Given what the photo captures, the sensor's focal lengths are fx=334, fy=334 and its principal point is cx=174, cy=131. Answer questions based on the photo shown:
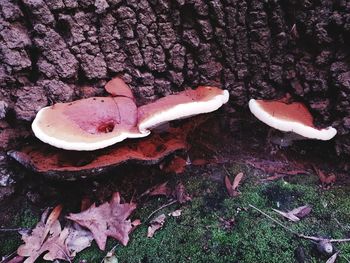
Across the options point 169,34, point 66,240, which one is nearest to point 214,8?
point 169,34

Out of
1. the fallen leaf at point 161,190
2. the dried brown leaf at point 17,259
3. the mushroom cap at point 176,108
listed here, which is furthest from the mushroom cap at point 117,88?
the dried brown leaf at point 17,259

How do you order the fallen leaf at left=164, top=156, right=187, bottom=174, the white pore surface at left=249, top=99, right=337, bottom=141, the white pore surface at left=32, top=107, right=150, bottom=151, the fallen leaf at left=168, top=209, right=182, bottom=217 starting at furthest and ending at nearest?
the fallen leaf at left=164, top=156, right=187, bottom=174 < the fallen leaf at left=168, top=209, right=182, bottom=217 < the white pore surface at left=249, top=99, right=337, bottom=141 < the white pore surface at left=32, top=107, right=150, bottom=151

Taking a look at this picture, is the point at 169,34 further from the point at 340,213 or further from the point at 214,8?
the point at 340,213

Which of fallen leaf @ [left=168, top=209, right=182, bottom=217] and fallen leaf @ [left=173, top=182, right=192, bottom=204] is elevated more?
fallen leaf @ [left=173, top=182, right=192, bottom=204]

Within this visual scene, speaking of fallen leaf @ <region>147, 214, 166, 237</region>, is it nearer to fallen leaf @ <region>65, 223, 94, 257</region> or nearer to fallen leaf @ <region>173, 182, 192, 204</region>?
fallen leaf @ <region>173, 182, 192, 204</region>

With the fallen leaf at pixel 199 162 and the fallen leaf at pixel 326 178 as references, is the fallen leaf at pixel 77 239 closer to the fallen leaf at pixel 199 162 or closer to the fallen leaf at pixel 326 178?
the fallen leaf at pixel 199 162

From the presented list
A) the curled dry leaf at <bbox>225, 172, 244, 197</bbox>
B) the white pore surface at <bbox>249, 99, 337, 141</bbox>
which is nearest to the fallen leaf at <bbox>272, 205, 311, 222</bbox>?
the curled dry leaf at <bbox>225, 172, 244, 197</bbox>
